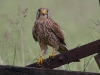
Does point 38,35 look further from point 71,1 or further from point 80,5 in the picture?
point 71,1

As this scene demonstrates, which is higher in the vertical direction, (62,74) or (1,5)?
(1,5)

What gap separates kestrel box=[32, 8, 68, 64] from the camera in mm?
6059

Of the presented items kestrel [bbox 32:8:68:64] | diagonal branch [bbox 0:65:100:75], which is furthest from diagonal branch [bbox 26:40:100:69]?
kestrel [bbox 32:8:68:64]

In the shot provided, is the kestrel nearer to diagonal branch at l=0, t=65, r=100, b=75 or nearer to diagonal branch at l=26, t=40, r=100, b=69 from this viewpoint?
diagonal branch at l=26, t=40, r=100, b=69

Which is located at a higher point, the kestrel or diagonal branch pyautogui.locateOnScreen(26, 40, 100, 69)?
the kestrel

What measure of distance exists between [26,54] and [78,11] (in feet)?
19.8

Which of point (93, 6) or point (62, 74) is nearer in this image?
point (62, 74)

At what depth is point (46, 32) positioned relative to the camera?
6098 mm

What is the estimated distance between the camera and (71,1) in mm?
15938

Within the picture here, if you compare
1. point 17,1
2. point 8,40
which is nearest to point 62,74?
point 8,40

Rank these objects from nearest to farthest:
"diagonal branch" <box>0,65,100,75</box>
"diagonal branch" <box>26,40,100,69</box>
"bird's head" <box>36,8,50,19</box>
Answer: "diagonal branch" <box>0,65,100,75</box> → "diagonal branch" <box>26,40,100,69</box> → "bird's head" <box>36,8,50,19</box>

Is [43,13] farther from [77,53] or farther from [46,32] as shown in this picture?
[77,53]

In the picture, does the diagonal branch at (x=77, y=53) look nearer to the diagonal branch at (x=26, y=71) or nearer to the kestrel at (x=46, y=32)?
the diagonal branch at (x=26, y=71)

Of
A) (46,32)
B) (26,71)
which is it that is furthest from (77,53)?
(46,32)
